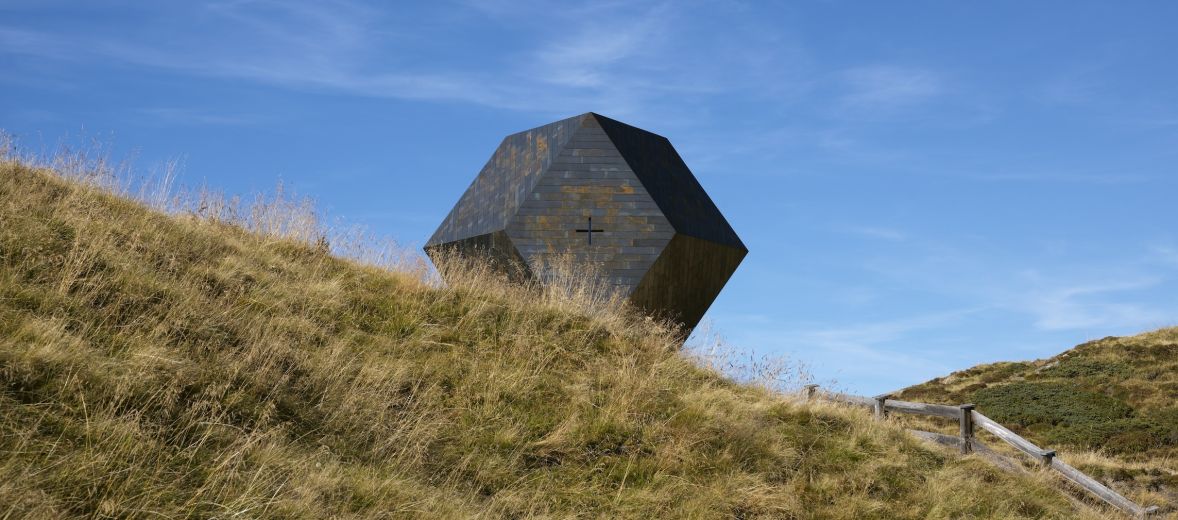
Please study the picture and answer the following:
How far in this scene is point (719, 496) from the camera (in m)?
8.62

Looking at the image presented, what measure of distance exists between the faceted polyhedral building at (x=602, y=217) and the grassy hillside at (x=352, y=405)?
251 cm

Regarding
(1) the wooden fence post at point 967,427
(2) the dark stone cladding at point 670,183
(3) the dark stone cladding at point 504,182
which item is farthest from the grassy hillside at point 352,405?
(2) the dark stone cladding at point 670,183

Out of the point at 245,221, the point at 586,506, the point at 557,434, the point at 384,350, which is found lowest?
the point at 586,506

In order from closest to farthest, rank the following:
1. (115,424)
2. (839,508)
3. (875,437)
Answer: (115,424) < (839,508) < (875,437)

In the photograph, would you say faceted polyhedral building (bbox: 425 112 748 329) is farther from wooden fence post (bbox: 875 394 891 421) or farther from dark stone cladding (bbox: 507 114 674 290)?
wooden fence post (bbox: 875 394 891 421)

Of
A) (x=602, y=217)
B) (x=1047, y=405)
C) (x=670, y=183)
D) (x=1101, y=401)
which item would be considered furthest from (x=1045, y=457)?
(x=1101, y=401)

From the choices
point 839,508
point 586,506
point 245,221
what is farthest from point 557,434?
point 245,221

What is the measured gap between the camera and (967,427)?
1478 cm

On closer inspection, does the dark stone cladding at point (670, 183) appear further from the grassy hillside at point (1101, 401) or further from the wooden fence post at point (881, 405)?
the grassy hillside at point (1101, 401)

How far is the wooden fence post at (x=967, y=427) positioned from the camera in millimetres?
14672

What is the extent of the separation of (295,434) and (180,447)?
1116 millimetres

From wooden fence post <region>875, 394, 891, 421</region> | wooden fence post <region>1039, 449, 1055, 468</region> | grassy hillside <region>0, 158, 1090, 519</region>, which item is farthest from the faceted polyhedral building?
wooden fence post <region>1039, 449, 1055, 468</region>

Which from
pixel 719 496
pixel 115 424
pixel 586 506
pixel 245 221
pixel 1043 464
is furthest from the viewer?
pixel 1043 464

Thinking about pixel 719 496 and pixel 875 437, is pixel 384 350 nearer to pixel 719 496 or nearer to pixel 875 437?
pixel 719 496
